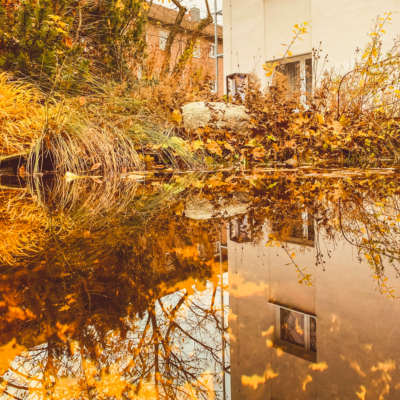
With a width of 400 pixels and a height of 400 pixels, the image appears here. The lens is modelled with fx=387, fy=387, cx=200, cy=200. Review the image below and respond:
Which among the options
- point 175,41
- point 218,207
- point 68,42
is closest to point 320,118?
point 218,207

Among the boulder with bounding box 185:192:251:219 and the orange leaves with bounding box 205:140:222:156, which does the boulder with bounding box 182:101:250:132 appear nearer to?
the orange leaves with bounding box 205:140:222:156

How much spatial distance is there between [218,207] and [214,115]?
2.82 m

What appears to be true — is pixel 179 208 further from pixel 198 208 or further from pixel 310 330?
pixel 310 330

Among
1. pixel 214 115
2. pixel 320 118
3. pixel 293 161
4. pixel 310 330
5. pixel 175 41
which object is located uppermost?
pixel 175 41

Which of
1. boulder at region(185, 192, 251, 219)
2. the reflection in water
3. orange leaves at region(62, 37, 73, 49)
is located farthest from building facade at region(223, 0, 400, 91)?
the reflection in water

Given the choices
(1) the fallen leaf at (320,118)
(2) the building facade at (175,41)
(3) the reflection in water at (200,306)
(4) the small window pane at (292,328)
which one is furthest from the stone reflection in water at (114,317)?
(2) the building facade at (175,41)

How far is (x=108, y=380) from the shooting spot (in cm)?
53

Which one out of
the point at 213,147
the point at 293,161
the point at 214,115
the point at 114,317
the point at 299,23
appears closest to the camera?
the point at 114,317

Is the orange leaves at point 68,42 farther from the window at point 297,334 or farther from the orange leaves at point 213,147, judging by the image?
the window at point 297,334

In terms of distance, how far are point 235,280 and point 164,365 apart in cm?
44

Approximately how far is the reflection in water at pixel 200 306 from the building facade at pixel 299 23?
6.84 m

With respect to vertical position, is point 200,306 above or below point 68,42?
below

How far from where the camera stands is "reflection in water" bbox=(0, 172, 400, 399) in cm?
55

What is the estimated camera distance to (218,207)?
2.14 metres
